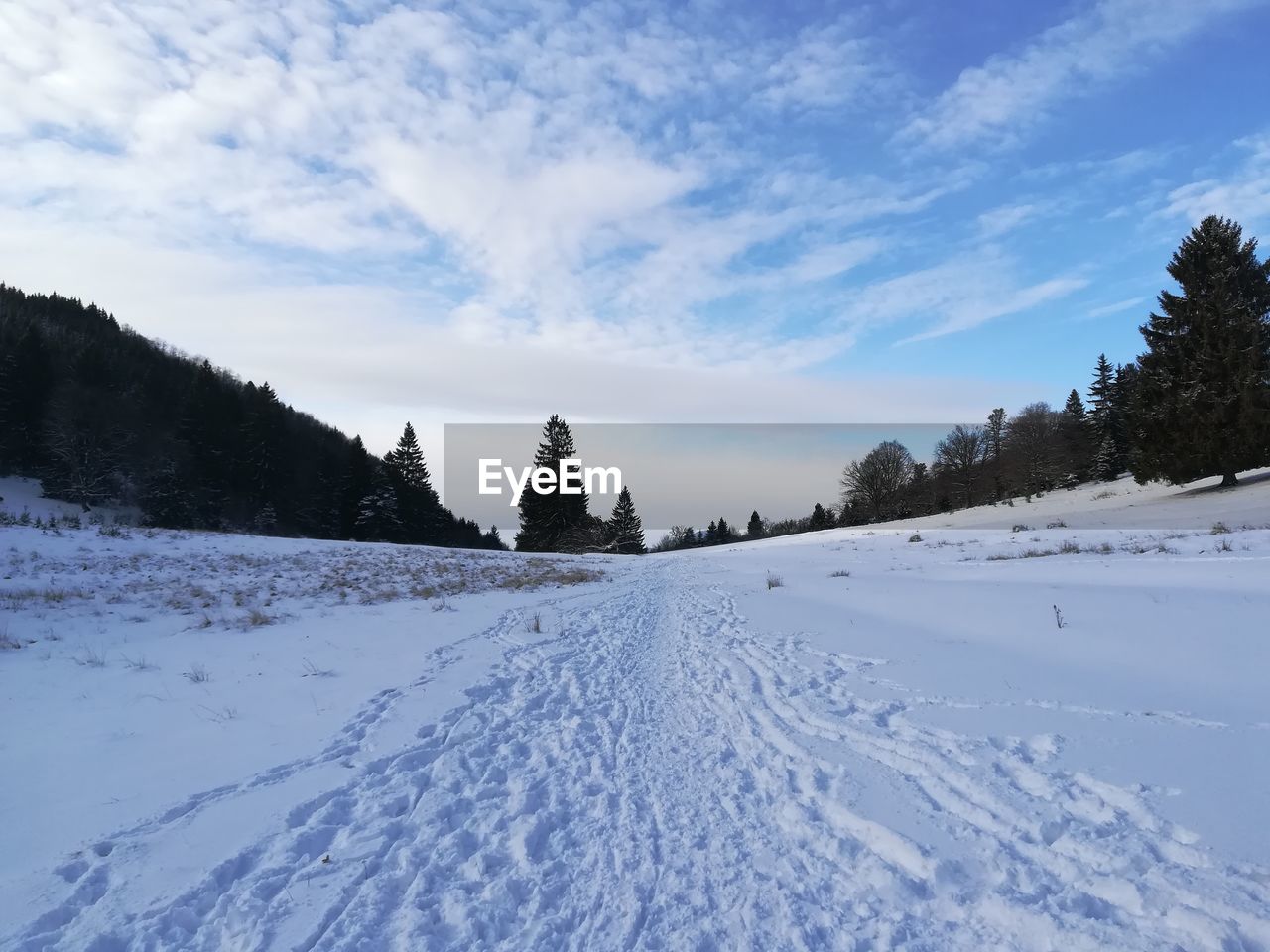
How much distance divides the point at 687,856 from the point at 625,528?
6370 cm

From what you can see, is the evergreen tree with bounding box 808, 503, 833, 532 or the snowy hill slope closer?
the snowy hill slope

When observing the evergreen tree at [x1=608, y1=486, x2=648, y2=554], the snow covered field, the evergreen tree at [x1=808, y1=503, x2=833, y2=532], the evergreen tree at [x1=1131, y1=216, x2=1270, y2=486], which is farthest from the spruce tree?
the snow covered field

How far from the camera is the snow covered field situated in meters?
2.58

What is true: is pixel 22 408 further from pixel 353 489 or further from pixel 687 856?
pixel 687 856

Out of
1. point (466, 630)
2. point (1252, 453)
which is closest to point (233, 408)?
point (466, 630)

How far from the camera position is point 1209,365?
80.4 feet

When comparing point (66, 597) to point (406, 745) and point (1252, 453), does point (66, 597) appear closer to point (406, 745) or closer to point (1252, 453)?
point (406, 745)

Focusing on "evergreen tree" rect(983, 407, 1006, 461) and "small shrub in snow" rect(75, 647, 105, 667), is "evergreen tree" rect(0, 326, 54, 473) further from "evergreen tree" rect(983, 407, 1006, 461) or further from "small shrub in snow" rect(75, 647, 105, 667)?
"evergreen tree" rect(983, 407, 1006, 461)

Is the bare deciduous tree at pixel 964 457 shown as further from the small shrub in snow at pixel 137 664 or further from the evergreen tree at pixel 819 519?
the small shrub in snow at pixel 137 664

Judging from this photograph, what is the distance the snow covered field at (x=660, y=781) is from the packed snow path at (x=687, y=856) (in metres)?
Answer: 0.02

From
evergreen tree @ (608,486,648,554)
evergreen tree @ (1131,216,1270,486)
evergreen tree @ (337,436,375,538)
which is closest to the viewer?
evergreen tree @ (1131,216,1270,486)

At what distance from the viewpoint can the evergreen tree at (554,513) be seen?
5794cm

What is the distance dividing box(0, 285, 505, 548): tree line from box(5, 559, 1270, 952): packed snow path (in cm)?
4678

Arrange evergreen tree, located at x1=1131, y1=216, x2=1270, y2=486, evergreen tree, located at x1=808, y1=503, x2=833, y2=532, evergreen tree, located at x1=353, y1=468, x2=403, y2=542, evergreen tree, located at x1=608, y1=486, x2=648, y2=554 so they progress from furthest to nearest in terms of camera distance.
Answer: evergreen tree, located at x1=808, y1=503, x2=833, y2=532
evergreen tree, located at x1=608, y1=486, x2=648, y2=554
evergreen tree, located at x1=353, y1=468, x2=403, y2=542
evergreen tree, located at x1=1131, y1=216, x2=1270, y2=486
